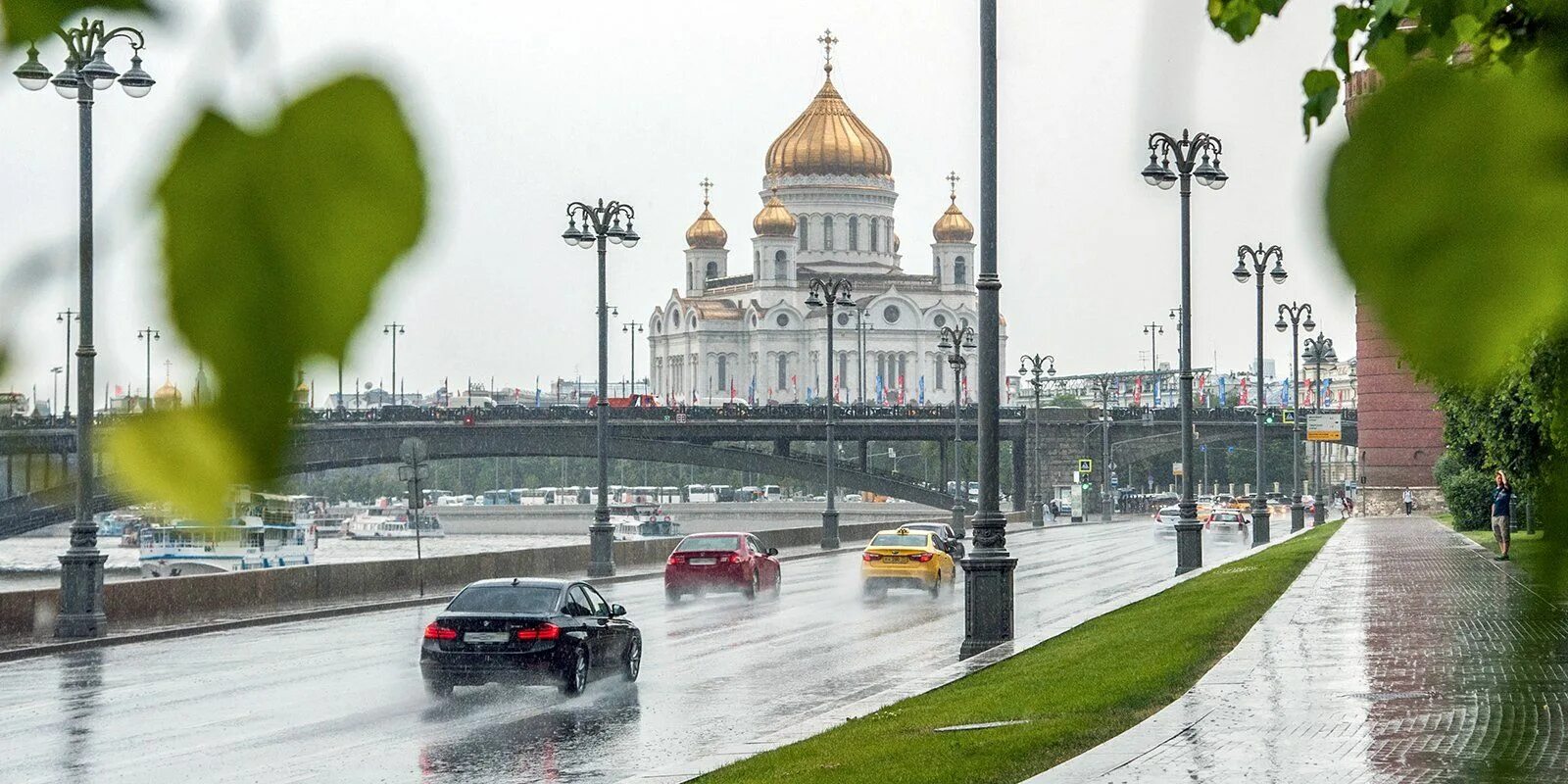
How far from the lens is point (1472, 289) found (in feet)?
2.17

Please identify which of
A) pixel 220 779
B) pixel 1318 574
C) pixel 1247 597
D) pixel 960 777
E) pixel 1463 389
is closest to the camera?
pixel 1463 389

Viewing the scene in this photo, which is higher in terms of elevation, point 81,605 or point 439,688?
point 81,605

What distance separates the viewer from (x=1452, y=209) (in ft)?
2.13

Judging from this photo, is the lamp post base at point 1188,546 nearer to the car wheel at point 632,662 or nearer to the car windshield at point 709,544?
the car windshield at point 709,544

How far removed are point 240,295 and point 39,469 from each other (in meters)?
0.25

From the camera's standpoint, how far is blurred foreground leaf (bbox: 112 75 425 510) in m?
0.66

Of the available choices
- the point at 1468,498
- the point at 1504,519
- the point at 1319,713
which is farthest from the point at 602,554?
the point at 1504,519

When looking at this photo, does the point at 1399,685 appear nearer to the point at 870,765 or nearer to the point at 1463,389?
the point at 870,765

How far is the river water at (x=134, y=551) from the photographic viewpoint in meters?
51.2

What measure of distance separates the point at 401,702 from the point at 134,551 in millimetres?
9311

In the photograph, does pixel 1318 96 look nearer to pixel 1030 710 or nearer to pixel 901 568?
pixel 1030 710

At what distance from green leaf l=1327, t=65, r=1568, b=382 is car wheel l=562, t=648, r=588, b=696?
744 inches

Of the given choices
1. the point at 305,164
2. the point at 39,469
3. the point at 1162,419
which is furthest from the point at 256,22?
the point at 1162,419

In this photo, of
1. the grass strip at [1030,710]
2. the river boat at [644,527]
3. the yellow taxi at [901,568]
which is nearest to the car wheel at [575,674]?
the grass strip at [1030,710]
